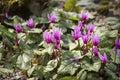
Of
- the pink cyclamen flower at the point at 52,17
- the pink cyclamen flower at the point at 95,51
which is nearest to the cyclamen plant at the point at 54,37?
the pink cyclamen flower at the point at 95,51

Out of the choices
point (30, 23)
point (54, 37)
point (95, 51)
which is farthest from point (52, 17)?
point (95, 51)

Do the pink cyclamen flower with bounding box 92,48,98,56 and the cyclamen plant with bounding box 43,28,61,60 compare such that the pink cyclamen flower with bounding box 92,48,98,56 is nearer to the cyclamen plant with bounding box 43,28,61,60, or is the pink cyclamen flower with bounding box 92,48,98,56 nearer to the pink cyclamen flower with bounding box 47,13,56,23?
the cyclamen plant with bounding box 43,28,61,60

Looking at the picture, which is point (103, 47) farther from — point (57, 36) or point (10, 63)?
point (10, 63)

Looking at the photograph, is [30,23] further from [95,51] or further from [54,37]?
[95,51]

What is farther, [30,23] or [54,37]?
[30,23]

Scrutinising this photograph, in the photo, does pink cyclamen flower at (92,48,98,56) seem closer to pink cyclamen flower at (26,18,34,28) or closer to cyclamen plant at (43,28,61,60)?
cyclamen plant at (43,28,61,60)

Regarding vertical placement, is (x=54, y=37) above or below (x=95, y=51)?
above

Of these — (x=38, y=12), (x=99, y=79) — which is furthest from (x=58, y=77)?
(x=38, y=12)

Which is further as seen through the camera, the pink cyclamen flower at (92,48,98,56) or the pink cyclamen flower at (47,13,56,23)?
the pink cyclamen flower at (47,13,56,23)

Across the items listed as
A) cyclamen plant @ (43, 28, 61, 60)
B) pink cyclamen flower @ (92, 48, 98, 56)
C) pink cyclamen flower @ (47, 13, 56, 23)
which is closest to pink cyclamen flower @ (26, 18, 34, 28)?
pink cyclamen flower @ (47, 13, 56, 23)

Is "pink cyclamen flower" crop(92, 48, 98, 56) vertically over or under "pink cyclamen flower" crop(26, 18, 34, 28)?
under

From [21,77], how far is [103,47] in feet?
3.71

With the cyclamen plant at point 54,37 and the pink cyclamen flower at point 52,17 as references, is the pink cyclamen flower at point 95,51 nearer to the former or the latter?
the cyclamen plant at point 54,37

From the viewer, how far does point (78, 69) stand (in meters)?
4.07
